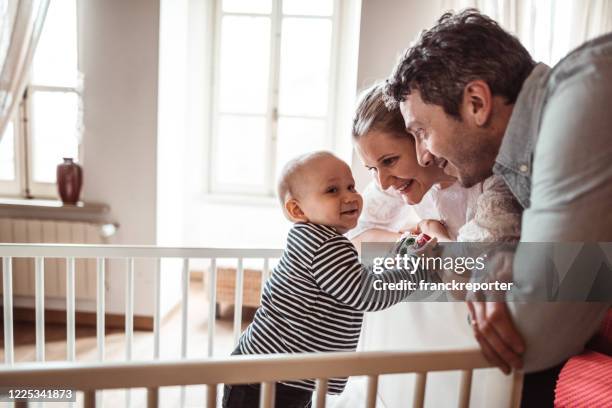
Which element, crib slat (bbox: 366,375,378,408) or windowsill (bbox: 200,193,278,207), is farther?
windowsill (bbox: 200,193,278,207)

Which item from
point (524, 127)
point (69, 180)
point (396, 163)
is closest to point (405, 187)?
point (396, 163)

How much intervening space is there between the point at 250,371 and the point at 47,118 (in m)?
2.93

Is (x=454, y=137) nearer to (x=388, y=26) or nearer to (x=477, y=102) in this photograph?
(x=477, y=102)

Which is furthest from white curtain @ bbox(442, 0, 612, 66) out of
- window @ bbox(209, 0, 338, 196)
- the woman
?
the woman

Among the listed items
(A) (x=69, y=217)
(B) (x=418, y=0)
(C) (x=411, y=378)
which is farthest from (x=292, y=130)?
(C) (x=411, y=378)

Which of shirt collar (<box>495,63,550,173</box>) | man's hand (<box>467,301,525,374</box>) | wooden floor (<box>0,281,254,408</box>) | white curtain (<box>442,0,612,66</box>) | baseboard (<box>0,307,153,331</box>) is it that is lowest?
wooden floor (<box>0,281,254,408</box>)

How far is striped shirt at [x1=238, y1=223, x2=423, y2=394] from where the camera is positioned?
95 centimetres

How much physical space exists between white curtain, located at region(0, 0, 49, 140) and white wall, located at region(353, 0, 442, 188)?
1.69m

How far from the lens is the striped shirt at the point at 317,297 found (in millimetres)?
948

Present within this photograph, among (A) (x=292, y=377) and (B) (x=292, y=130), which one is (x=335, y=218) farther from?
(B) (x=292, y=130)

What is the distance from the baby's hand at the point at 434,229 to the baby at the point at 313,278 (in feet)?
0.58

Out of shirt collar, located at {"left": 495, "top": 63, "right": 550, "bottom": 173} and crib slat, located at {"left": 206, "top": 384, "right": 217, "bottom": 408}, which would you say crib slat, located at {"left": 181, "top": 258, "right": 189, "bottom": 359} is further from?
shirt collar, located at {"left": 495, "top": 63, "right": 550, "bottom": 173}

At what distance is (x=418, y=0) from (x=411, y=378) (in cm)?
218

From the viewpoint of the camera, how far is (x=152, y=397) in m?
0.65
